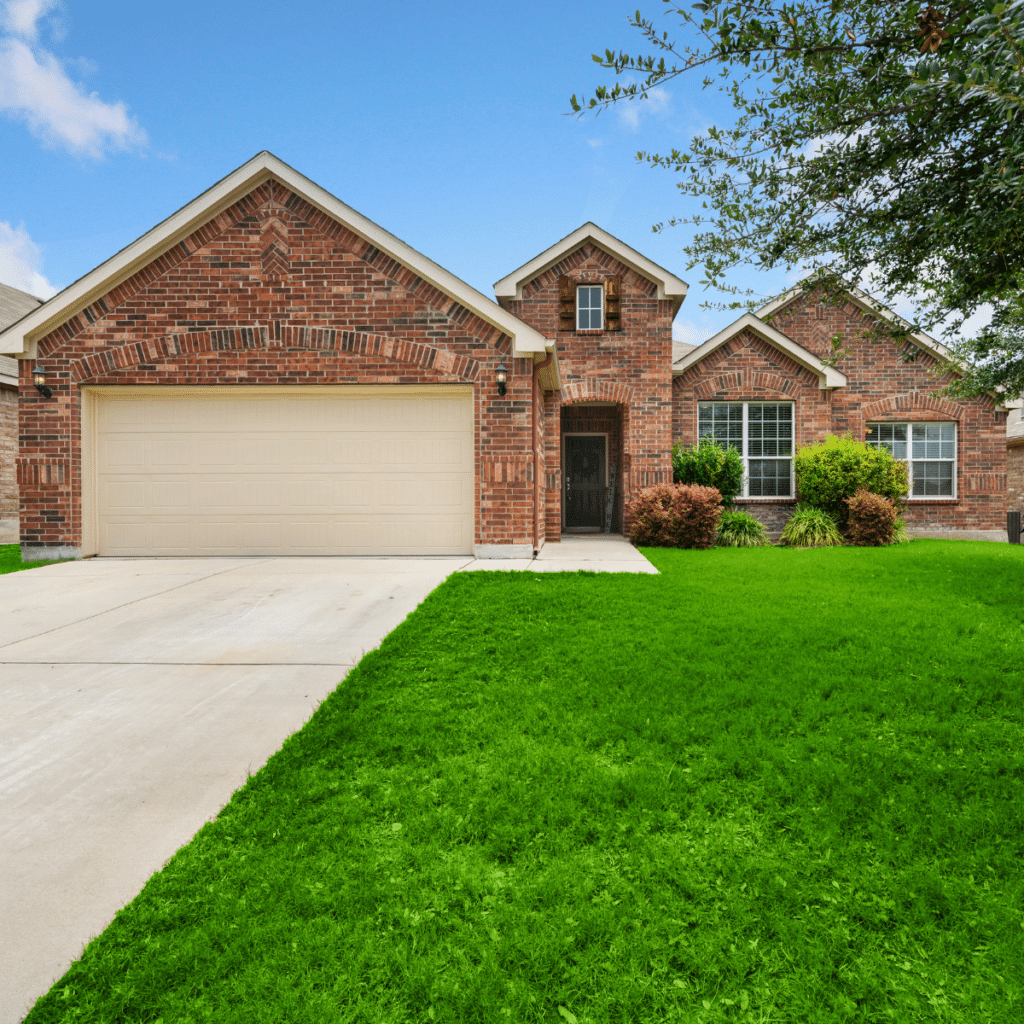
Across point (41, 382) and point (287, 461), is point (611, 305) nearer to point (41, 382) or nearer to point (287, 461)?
point (287, 461)

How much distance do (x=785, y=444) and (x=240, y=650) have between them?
13551mm

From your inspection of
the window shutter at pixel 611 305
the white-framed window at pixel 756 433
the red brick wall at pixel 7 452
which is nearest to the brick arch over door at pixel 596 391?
the window shutter at pixel 611 305

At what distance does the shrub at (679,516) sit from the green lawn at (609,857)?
24.0 feet

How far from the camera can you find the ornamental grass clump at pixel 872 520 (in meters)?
12.3

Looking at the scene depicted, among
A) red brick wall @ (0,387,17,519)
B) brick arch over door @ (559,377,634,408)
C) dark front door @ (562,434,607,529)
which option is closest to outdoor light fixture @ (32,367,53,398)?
red brick wall @ (0,387,17,519)

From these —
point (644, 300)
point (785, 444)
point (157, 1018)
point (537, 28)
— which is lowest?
point (157, 1018)

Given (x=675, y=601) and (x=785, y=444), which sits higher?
(x=785, y=444)

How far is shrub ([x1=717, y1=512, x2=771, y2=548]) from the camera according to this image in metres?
12.6

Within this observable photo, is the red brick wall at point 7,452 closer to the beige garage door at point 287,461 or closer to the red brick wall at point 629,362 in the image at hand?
the beige garage door at point 287,461

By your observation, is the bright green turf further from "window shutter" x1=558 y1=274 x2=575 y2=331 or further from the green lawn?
"window shutter" x1=558 y1=274 x2=575 y2=331

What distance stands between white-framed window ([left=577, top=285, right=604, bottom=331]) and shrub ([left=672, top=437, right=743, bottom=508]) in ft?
11.3

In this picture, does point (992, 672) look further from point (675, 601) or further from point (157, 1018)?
point (157, 1018)

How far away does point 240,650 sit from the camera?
486cm

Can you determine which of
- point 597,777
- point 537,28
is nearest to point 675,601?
point 597,777
